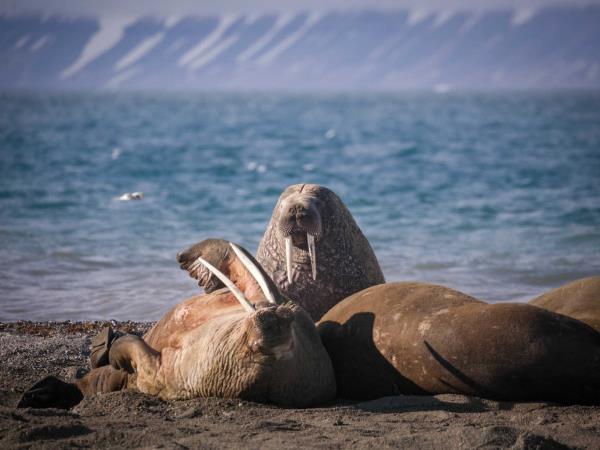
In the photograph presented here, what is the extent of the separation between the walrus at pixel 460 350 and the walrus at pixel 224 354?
31 centimetres

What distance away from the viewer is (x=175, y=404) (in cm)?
504

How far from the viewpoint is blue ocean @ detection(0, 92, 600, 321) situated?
1070 cm

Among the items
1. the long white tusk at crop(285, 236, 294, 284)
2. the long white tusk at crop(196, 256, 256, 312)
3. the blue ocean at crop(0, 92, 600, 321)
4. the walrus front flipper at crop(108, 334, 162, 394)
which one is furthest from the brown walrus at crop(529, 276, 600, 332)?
the blue ocean at crop(0, 92, 600, 321)

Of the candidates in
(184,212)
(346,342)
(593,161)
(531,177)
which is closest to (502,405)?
(346,342)

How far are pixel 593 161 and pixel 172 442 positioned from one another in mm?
26719

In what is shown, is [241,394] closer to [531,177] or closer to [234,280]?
[234,280]

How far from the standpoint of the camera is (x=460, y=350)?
5047 mm

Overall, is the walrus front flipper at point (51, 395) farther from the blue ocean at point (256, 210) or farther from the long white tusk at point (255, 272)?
the blue ocean at point (256, 210)

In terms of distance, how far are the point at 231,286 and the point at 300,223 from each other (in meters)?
1.51

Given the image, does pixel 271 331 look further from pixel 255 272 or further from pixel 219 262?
pixel 219 262

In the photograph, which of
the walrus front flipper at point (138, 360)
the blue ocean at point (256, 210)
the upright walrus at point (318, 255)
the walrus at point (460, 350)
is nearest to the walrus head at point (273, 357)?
the walrus at point (460, 350)

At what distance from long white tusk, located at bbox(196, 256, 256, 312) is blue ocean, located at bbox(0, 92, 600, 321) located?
3396 mm

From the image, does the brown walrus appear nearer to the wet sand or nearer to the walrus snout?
the wet sand

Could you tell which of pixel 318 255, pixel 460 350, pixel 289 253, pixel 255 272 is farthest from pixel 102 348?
pixel 460 350
